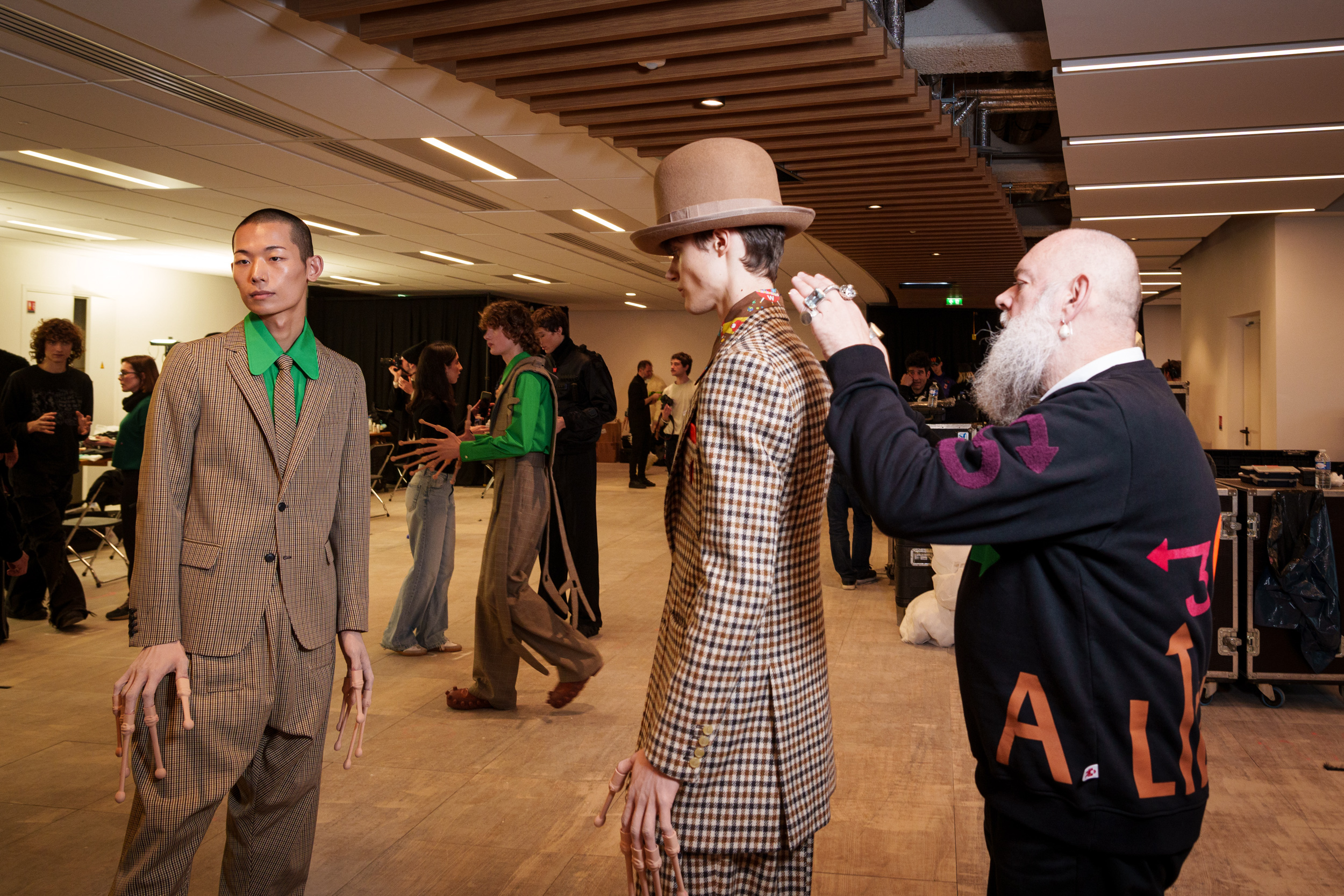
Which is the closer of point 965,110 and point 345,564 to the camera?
point 345,564

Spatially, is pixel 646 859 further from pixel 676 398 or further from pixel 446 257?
pixel 676 398

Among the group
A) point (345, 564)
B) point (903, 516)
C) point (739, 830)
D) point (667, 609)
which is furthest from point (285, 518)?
point (903, 516)

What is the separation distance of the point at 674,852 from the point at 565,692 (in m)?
2.66

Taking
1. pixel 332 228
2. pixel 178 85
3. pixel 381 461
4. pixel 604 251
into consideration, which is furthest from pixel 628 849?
pixel 381 461

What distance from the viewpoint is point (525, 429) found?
3740 millimetres

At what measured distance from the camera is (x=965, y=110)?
5.89 metres

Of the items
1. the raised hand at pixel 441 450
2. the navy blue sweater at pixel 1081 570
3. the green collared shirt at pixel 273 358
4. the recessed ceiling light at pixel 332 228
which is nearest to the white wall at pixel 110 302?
the recessed ceiling light at pixel 332 228

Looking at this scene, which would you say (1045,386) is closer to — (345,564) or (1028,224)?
(345,564)

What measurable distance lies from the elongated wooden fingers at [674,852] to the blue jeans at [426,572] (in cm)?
363

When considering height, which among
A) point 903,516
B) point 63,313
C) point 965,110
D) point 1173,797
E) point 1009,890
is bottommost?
→ point 1009,890

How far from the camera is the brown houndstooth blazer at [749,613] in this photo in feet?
4.06

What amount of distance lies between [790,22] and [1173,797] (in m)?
3.29

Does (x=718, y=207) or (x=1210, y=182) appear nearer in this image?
(x=718, y=207)

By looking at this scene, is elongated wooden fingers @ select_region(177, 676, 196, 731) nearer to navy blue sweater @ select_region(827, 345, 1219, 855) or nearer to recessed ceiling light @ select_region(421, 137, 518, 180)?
navy blue sweater @ select_region(827, 345, 1219, 855)
